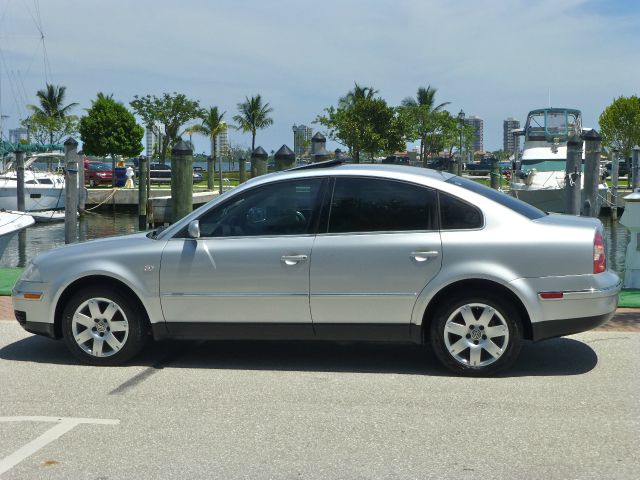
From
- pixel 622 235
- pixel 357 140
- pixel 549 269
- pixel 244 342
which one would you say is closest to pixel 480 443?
pixel 549 269

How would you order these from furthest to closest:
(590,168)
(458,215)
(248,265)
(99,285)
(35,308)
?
(590,168) → (35,308) → (99,285) → (248,265) → (458,215)

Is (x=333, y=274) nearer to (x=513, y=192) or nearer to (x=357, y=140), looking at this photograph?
(x=513, y=192)

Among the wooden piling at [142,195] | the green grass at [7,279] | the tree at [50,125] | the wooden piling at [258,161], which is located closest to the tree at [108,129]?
the tree at [50,125]

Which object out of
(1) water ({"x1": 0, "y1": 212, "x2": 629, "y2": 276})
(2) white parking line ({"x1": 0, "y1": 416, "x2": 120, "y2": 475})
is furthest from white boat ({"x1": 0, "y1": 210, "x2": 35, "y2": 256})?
(2) white parking line ({"x1": 0, "y1": 416, "x2": 120, "y2": 475})

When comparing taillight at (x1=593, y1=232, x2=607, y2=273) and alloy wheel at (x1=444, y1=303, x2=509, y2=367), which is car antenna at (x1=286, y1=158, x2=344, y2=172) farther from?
taillight at (x1=593, y1=232, x2=607, y2=273)

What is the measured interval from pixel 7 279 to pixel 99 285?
565cm

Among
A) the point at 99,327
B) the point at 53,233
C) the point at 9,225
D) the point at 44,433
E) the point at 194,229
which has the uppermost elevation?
the point at 194,229

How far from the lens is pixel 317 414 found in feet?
18.1

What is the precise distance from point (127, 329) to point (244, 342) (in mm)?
1355

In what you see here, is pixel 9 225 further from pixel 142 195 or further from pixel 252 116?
pixel 252 116

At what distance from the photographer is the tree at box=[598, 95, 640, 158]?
61469mm

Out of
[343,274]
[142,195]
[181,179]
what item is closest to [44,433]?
[343,274]

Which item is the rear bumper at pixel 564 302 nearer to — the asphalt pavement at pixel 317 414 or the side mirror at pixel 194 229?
the asphalt pavement at pixel 317 414

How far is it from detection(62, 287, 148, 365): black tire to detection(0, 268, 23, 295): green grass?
413 centimetres
